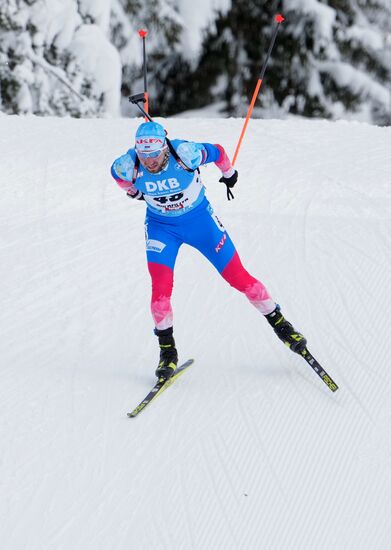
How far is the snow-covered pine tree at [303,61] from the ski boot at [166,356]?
10191 mm

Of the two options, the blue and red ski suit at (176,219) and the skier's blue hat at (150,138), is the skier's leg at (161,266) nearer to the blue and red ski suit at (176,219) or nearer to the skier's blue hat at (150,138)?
the blue and red ski suit at (176,219)

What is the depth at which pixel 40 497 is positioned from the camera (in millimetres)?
3648

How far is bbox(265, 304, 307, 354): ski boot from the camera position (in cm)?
458

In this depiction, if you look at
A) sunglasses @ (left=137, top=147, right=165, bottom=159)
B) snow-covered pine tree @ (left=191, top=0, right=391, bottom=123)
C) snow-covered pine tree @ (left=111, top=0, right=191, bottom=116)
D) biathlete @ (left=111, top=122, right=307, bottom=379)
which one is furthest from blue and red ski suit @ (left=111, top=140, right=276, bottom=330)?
snow-covered pine tree @ (left=191, top=0, right=391, bottom=123)

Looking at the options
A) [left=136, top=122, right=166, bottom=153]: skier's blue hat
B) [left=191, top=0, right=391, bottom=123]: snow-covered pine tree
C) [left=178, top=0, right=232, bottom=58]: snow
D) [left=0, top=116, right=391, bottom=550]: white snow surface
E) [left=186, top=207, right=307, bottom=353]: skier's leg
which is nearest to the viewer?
[left=0, top=116, right=391, bottom=550]: white snow surface

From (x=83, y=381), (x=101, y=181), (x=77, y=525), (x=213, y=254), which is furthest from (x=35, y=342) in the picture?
(x=101, y=181)

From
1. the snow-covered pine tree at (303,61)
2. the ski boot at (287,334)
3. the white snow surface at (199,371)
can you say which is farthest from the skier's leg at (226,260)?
the snow-covered pine tree at (303,61)

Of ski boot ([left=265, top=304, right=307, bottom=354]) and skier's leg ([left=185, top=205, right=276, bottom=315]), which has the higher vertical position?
skier's leg ([left=185, top=205, right=276, bottom=315])

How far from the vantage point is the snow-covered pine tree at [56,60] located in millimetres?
12148

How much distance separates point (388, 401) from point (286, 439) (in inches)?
26.8

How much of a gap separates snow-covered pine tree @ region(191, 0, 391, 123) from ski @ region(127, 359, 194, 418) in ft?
33.1

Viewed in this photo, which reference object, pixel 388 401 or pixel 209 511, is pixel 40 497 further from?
pixel 388 401

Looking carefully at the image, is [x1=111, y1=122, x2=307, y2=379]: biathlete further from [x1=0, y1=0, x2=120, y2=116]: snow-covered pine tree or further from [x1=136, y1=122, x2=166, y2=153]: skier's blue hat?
[x1=0, y1=0, x2=120, y2=116]: snow-covered pine tree

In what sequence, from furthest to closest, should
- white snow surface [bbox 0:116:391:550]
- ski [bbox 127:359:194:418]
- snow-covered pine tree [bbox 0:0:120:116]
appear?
1. snow-covered pine tree [bbox 0:0:120:116]
2. ski [bbox 127:359:194:418]
3. white snow surface [bbox 0:116:391:550]
